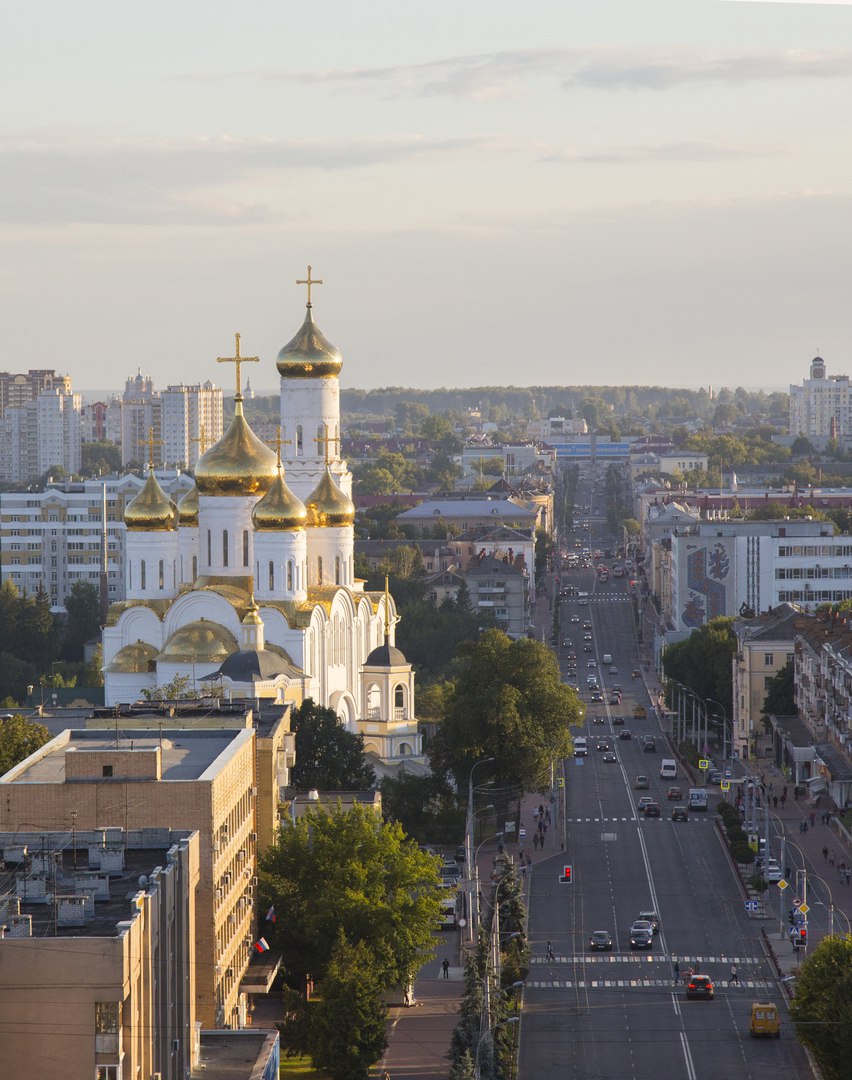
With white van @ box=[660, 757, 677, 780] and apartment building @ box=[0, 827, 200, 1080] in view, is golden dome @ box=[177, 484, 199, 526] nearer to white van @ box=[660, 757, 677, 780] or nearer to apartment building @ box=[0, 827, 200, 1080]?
white van @ box=[660, 757, 677, 780]

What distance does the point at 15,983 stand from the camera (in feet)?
74.1

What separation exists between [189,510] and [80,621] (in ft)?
87.9

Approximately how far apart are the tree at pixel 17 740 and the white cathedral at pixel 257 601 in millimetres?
7833

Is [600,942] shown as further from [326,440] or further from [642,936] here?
[326,440]

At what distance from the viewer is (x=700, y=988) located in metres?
37.1

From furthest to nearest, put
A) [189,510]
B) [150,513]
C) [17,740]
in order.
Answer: [189,510] → [150,513] → [17,740]

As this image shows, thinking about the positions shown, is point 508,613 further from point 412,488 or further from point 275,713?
point 412,488

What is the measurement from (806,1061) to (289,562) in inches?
969

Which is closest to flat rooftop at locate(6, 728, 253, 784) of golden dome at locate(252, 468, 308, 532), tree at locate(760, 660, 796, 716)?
golden dome at locate(252, 468, 308, 532)

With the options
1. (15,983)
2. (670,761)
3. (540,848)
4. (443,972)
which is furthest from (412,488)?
(15,983)

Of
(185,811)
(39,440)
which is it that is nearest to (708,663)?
(185,811)

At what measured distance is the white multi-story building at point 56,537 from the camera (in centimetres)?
10300

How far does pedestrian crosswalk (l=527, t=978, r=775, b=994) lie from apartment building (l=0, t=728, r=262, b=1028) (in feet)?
21.3

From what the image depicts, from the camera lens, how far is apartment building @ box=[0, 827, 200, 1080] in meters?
22.6
